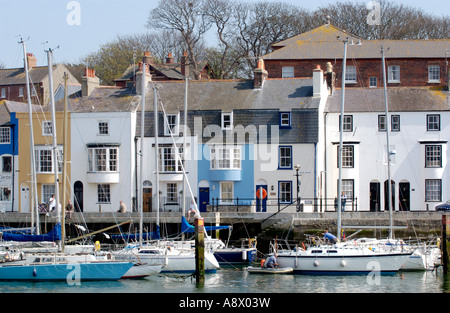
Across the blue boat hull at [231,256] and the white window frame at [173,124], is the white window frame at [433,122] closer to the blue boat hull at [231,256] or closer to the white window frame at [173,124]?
the white window frame at [173,124]

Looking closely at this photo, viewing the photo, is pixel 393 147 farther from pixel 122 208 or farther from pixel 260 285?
pixel 260 285

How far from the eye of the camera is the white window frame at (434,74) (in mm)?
64438

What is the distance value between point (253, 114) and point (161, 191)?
735cm

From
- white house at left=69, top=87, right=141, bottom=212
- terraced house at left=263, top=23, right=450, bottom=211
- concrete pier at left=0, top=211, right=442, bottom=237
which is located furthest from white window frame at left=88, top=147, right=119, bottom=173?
terraced house at left=263, top=23, right=450, bottom=211

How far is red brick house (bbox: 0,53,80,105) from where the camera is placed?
8144 cm

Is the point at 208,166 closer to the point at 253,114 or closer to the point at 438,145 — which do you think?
the point at 253,114

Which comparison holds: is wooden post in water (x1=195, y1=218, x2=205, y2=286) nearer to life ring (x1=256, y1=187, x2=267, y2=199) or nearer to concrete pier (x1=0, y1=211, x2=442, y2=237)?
concrete pier (x1=0, y1=211, x2=442, y2=237)

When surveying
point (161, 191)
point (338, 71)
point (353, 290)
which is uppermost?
point (338, 71)

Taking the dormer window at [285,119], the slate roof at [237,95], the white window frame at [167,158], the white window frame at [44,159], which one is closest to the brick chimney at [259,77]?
the slate roof at [237,95]

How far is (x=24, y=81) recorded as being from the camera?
274 ft

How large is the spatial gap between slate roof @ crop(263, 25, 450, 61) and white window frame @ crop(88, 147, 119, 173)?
63.1 ft

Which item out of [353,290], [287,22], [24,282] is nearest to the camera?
[353,290]

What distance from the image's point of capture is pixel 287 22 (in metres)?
75.9
